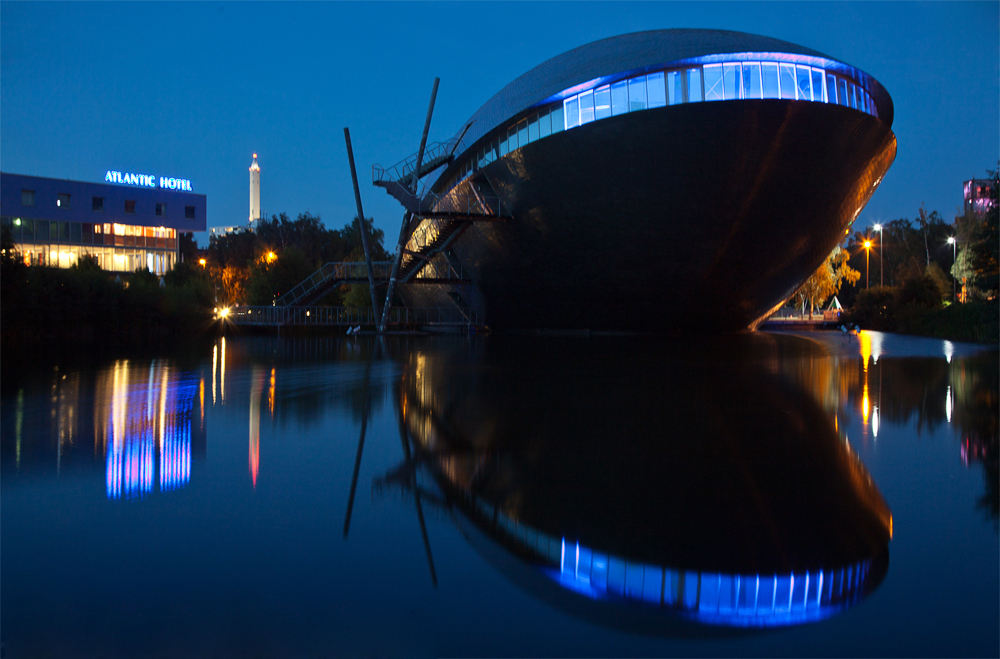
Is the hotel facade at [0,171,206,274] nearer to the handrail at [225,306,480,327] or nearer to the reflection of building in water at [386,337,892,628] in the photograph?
the handrail at [225,306,480,327]

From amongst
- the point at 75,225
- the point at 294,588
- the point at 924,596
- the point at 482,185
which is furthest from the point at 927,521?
the point at 75,225

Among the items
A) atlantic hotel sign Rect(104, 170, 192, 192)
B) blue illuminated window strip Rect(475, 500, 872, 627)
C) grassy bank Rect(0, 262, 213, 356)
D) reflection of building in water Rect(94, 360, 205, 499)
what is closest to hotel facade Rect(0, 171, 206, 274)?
atlantic hotel sign Rect(104, 170, 192, 192)

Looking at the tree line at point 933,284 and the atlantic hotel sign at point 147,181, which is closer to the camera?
the tree line at point 933,284

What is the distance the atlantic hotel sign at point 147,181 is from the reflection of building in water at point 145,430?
171 ft

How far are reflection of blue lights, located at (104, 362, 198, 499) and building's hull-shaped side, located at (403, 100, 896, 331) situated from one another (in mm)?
17670

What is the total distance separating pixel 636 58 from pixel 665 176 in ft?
13.9

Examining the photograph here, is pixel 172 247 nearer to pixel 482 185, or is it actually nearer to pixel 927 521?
pixel 482 185

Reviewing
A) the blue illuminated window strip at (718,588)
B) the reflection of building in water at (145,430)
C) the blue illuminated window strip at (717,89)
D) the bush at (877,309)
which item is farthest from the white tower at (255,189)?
the blue illuminated window strip at (718,588)

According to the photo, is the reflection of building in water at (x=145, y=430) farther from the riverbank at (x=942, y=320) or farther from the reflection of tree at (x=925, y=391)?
the riverbank at (x=942, y=320)

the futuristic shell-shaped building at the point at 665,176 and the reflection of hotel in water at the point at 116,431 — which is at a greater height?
the futuristic shell-shaped building at the point at 665,176

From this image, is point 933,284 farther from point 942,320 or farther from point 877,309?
point 942,320

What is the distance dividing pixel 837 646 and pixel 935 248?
262ft

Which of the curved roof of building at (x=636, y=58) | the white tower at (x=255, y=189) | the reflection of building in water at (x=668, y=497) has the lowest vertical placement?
the reflection of building in water at (x=668, y=497)

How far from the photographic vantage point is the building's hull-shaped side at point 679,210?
934 inches
